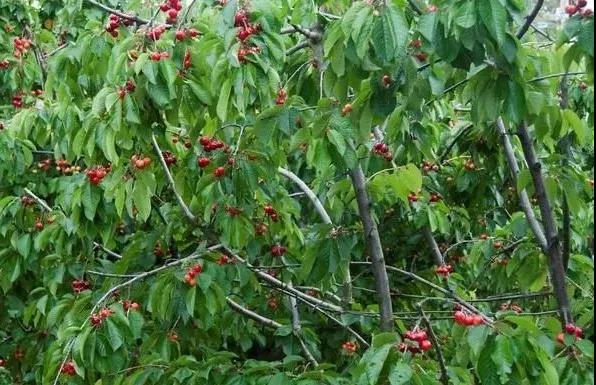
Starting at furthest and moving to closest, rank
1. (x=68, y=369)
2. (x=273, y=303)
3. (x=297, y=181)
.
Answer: (x=273, y=303)
(x=297, y=181)
(x=68, y=369)

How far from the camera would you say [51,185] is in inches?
179

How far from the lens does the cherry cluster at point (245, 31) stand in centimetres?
228

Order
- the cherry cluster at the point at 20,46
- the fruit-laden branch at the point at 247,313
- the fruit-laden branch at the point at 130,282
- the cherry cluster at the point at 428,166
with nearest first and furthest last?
the fruit-laden branch at the point at 130,282 < the fruit-laden branch at the point at 247,313 < the cherry cluster at the point at 428,166 < the cherry cluster at the point at 20,46

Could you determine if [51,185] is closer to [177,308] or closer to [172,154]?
[172,154]

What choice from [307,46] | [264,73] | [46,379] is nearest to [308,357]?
[46,379]

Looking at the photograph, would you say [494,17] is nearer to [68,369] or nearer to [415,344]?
[415,344]

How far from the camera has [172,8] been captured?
2.59 metres

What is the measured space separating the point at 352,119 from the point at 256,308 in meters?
1.91

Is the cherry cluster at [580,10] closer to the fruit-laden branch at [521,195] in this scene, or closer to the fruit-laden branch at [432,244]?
the fruit-laden branch at [521,195]

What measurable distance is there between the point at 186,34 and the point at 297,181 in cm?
125

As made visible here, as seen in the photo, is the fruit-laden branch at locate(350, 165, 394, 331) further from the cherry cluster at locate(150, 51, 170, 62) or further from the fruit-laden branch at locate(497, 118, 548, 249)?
the cherry cluster at locate(150, 51, 170, 62)

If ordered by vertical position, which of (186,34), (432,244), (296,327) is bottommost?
(432,244)

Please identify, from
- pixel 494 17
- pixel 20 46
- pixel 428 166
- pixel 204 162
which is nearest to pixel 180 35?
pixel 204 162

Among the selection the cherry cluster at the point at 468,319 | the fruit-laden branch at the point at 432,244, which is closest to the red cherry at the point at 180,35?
the cherry cluster at the point at 468,319
